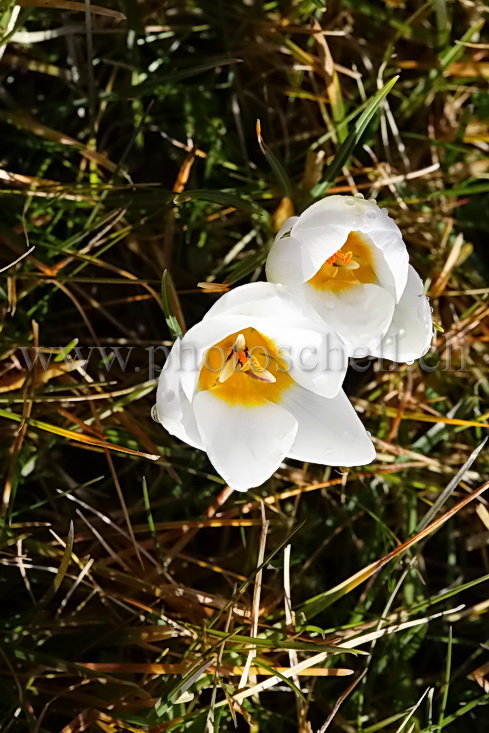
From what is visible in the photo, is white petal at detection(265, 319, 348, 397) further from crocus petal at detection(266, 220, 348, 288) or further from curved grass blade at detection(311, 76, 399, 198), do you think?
curved grass blade at detection(311, 76, 399, 198)

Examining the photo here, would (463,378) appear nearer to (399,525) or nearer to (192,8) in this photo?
(399,525)

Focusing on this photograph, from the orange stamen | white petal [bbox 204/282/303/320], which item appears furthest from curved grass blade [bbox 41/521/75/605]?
the orange stamen

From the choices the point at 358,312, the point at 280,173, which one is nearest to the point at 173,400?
the point at 358,312

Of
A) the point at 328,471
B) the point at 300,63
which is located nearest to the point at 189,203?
the point at 300,63

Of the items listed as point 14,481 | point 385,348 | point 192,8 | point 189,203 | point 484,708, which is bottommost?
point 484,708

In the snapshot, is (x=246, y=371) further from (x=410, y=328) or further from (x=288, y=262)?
(x=410, y=328)
